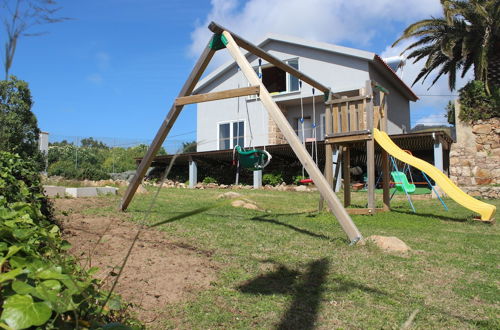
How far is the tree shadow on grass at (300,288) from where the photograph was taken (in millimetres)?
2669

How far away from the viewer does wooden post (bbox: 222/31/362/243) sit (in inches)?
183

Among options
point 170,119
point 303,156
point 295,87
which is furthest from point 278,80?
point 303,156

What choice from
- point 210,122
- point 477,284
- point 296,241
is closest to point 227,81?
point 210,122

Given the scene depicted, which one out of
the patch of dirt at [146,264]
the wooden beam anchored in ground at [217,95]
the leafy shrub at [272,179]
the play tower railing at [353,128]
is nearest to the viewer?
the patch of dirt at [146,264]

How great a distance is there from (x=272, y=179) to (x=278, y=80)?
221 inches

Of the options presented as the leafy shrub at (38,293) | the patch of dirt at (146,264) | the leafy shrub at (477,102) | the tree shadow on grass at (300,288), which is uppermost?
the leafy shrub at (477,102)

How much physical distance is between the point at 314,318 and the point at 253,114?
18115mm

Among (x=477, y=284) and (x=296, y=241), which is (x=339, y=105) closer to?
(x=296, y=241)

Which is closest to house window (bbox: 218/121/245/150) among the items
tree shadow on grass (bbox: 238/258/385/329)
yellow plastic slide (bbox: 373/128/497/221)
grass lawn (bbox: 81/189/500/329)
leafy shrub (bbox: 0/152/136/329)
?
yellow plastic slide (bbox: 373/128/497/221)

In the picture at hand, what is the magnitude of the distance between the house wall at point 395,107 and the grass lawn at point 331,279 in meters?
14.4

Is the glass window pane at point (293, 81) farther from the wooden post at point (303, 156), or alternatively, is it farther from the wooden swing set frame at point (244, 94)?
the wooden post at point (303, 156)

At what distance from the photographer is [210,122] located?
2178 cm

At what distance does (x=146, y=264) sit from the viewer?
366 cm

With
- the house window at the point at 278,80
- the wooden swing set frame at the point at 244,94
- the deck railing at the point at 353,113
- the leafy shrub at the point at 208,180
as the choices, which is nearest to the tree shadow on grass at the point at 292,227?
the wooden swing set frame at the point at 244,94
